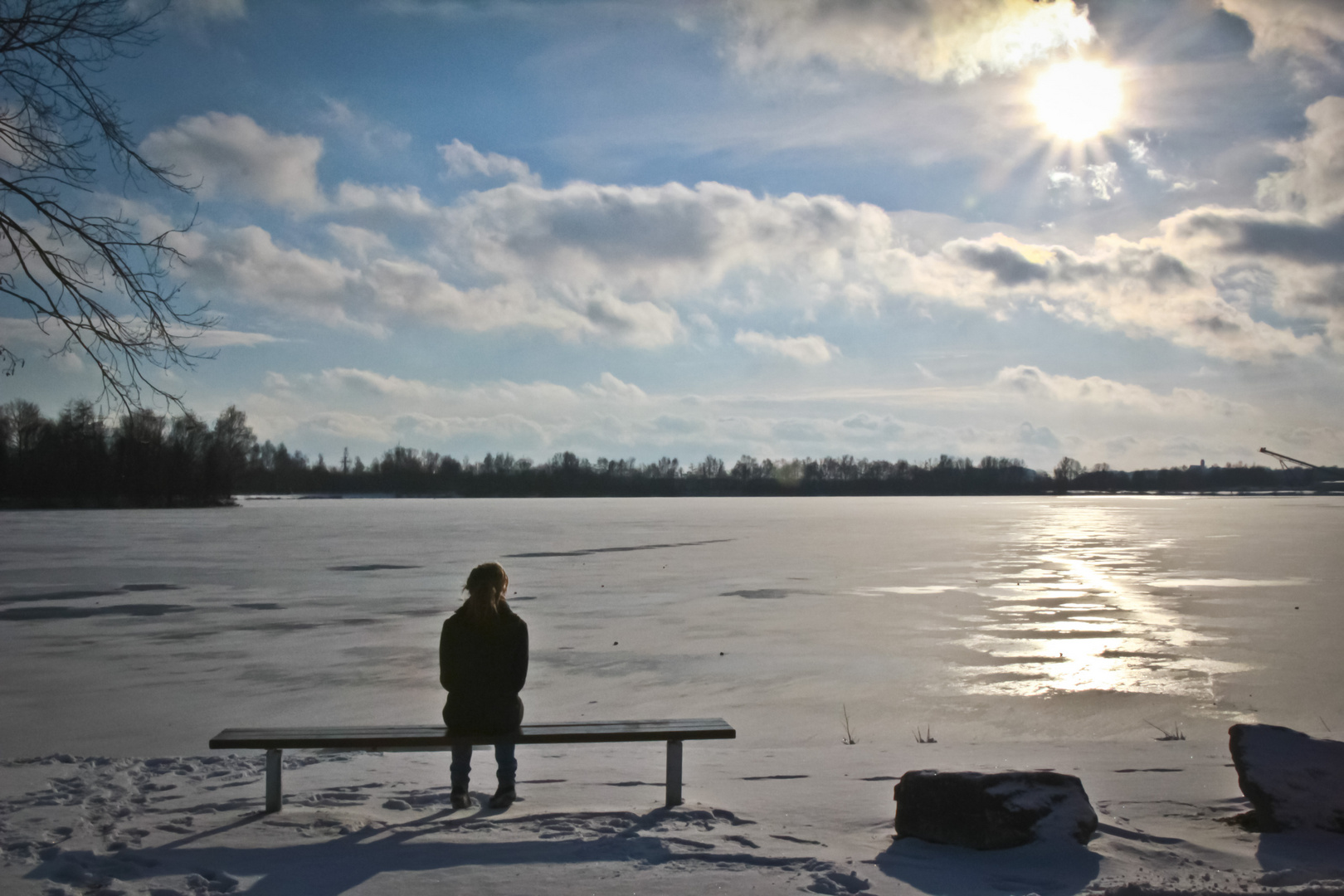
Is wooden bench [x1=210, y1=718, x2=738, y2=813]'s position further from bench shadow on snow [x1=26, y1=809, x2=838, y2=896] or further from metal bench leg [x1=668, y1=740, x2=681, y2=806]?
bench shadow on snow [x1=26, y1=809, x2=838, y2=896]

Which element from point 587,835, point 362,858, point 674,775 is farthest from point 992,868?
point 362,858

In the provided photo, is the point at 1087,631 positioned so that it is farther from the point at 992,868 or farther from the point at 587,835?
the point at 587,835

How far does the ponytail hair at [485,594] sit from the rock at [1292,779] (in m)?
3.92

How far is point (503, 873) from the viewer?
154 inches

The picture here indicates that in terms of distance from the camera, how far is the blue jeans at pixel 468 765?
502cm

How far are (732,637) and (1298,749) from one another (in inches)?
320

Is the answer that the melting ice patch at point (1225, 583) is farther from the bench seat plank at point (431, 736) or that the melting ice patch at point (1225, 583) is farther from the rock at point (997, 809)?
the bench seat plank at point (431, 736)

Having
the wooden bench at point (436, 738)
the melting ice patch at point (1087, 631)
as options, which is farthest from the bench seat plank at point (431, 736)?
the melting ice patch at point (1087, 631)

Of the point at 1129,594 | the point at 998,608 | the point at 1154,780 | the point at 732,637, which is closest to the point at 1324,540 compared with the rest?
the point at 1129,594

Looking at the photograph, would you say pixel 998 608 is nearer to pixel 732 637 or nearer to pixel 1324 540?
pixel 732 637

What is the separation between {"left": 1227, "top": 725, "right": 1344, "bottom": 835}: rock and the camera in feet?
14.7

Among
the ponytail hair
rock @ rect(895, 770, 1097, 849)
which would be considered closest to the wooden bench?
the ponytail hair

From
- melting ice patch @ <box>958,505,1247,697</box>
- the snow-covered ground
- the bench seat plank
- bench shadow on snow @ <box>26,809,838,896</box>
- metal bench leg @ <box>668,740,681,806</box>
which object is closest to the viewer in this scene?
bench shadow on snow @ <box>26,809,838,896</box>

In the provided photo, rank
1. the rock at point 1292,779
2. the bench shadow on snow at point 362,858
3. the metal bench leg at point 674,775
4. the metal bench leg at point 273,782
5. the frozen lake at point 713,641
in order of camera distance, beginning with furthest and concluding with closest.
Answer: the frozen lake at point 713,641
the metal bench leg at point 674,775
the metal bench leg at point 273,782
the rock at point 1292,779
the bench shadow on snow at point 362,858
